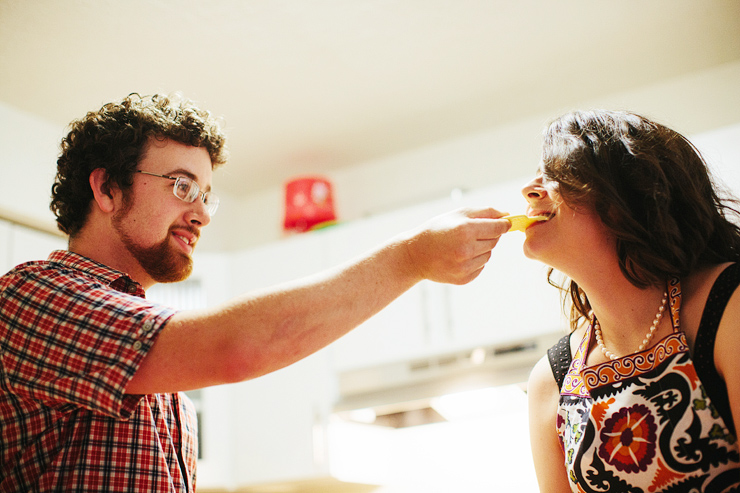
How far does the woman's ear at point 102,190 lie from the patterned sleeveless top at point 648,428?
38.1 inches

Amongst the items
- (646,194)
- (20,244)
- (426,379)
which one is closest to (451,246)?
(646,194)

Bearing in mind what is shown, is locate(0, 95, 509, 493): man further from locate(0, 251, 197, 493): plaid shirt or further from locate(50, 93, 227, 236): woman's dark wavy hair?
locate(50, 93, 227, 236): woman's dark wavy hair

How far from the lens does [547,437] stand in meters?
1.27

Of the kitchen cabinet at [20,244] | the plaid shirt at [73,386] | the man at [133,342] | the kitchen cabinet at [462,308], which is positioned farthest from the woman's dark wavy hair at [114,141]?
the kitchen cabinet at [462,308]

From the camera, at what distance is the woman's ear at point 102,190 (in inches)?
51.8

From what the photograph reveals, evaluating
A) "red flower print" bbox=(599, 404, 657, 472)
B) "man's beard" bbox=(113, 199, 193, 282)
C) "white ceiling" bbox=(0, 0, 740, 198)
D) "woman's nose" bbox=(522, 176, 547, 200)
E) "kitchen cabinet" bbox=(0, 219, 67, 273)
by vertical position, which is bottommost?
"red flower print" bbox=(599, 404, 657, 472)

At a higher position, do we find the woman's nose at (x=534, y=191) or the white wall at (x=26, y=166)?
the white wall at (x=26, y=166)

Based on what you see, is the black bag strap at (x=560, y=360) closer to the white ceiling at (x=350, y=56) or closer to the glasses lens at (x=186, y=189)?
the glasses lens at (x=186, y=189)

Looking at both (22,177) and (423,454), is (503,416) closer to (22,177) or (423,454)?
(423,454)

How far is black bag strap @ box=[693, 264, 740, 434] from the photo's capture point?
1.06 m

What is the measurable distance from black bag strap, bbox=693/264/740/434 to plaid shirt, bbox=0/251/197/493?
2.82ft

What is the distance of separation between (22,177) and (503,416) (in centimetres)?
230

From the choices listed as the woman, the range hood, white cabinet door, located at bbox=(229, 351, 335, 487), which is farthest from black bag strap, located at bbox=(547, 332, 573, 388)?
white cabinet door, located at bbox=(229, 351, 335, 487)

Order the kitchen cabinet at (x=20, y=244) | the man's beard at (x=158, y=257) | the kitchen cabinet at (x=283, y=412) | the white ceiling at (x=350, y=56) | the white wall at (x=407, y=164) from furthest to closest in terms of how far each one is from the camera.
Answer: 1. the kitchen cabinet at (x=283, y=412)
2. the white wall at (x=407, y=164)
3. the kitchen cabinet at (x=20, y=244)
4. the white ceiling at (x=350, y=56)
5. the man's beard at (x=158, y=257)
